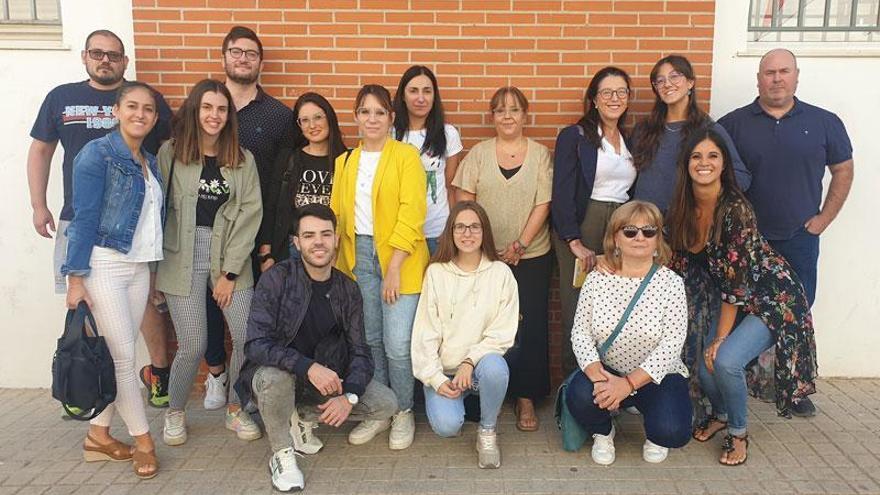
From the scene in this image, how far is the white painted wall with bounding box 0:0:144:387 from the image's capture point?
4.36 metres

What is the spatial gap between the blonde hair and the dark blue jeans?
0.65 metres

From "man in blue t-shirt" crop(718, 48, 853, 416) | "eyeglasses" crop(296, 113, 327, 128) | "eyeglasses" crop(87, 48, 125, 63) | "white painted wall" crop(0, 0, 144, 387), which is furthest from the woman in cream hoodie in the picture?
"white painted wall" crop(0, 0, 144, 387)

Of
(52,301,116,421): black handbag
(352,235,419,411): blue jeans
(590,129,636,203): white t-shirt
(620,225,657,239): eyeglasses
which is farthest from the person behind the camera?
(590,129,636,203): white t-shirt

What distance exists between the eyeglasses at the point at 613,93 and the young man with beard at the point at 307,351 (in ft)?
5.94

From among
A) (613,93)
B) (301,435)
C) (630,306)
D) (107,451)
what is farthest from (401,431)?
(613,93)

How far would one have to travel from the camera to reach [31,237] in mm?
4586

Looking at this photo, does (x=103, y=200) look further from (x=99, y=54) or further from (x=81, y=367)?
(x=99, y=54)

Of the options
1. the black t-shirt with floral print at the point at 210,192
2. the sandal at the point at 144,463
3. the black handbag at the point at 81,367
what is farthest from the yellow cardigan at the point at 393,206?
the sandal at the point at 144,463

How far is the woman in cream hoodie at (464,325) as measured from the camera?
139 inches

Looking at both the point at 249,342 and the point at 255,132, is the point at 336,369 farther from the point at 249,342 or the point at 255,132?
the point at 255,132

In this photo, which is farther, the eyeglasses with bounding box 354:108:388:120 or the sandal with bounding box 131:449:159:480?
the eyeglasses with bounding box 354:108:388:120

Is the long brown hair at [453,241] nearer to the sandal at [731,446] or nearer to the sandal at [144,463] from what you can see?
the sandal at [731,446]

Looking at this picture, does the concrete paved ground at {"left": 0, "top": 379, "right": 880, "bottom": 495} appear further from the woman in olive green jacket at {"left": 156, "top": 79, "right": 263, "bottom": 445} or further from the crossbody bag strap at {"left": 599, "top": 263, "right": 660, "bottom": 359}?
the crossbody bag strap at {"left": 599, "top": 263, "right": 660, "bottom": 359}

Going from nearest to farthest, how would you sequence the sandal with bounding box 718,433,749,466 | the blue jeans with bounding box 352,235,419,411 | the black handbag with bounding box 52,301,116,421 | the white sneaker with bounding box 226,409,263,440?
1. the black handbag with bounding box 52,301,116,421
2. the sandal with bounding box 718,433,749,466
3. the blue jeans with bounding box 352,235,419,411
4. the white sneaker with bounding box 226,409,263,440
